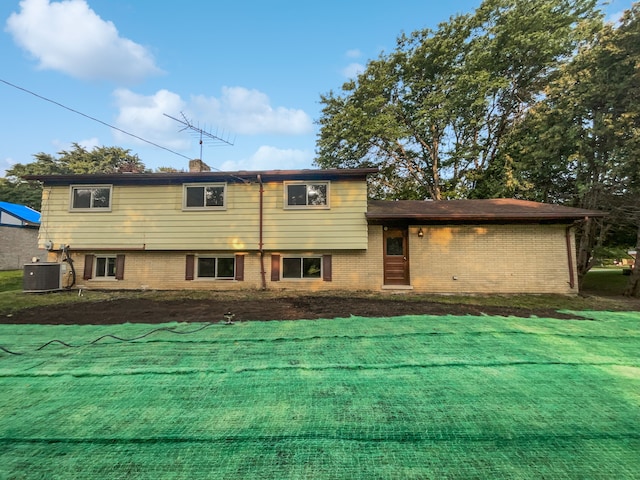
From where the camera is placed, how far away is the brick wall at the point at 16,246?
1798cm

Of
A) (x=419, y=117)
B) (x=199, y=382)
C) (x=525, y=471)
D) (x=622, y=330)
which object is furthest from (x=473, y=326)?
(x=419, y=117)

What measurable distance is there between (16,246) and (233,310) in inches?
832

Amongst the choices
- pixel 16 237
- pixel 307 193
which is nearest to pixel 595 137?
pixel 307 193

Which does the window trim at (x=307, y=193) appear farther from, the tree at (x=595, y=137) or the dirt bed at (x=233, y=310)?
the tree at (x=595, y=137)

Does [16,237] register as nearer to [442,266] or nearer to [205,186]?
[205,186]

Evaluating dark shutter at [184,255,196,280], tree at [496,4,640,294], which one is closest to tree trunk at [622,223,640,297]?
tree at [496,4,640,294]

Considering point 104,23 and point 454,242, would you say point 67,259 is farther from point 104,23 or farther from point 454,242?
point 454,242

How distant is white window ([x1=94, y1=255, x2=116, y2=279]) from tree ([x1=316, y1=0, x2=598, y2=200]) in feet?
42.9

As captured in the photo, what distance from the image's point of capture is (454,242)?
1012 cm

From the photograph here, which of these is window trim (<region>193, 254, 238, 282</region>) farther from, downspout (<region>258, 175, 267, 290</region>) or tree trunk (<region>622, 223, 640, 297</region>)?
tree trunk (<region>622, 223, 640, 297</region>)

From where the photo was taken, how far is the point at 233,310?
6914mm

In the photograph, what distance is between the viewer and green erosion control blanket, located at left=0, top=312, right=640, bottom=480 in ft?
5.97

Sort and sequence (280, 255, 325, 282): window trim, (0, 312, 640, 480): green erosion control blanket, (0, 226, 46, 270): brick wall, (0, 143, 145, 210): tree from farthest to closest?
1. (0, 143, 145, 210): tree
2. (0, 226, 46, 270): brick wall
3. (280, 255, 325, 282): window trim
4. (0, 312, 640, 480): green erosion control blanket

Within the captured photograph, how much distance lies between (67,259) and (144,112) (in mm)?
6467
